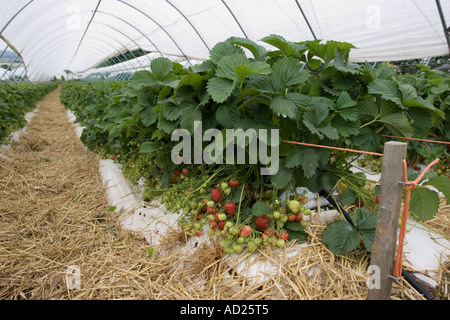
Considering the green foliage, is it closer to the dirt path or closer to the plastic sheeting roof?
the dirt path

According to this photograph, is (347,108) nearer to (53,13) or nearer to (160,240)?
(160,240)

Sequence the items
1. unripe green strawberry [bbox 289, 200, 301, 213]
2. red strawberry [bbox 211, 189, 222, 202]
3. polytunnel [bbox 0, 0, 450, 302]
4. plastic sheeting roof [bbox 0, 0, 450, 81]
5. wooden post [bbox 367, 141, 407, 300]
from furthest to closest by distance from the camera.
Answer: plastic sheeting roof [bbox 0, 0, 450, 81], red strawberry [bbox 211, 189, 222, 202], unripe green strawberry [bbox 289, 200, 301, 213], polytunnel [bbox 0, 0, 450, 302], wooden post [bbox 367, 141, 407, 300]

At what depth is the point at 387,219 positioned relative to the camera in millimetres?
966

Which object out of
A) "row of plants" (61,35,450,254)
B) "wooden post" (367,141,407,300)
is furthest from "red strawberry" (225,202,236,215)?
"wooden post" (367,141,407,300)

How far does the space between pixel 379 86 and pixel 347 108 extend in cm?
18

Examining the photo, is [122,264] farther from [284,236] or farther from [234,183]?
[284,236]

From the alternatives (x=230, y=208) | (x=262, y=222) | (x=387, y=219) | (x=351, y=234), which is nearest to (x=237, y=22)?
(x=230, y=208)

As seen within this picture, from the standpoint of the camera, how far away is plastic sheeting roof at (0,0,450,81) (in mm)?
4781

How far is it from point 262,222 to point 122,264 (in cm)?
87

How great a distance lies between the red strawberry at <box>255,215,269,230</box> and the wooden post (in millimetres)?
516

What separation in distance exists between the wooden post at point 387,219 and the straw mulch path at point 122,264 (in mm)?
206

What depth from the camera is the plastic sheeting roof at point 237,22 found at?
4.78 metres
